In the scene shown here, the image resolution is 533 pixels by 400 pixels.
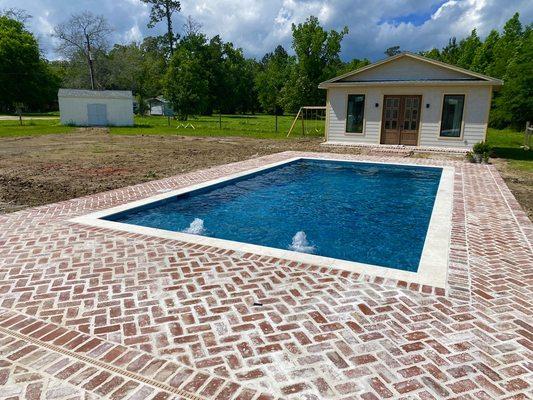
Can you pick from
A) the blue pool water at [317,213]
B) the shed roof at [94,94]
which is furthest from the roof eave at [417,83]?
the shed roof at [94,94]

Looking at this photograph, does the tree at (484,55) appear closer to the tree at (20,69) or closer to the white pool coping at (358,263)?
the white pool coping at (358,263)

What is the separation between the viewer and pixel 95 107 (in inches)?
1192

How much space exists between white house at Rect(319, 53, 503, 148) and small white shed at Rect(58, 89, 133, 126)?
1896 centimetres

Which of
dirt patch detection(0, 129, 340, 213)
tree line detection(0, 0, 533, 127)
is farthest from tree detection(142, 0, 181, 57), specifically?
dirt patch detection(0, 129, 340, 213)

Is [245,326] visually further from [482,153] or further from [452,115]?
[452,115]

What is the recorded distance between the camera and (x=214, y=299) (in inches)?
150

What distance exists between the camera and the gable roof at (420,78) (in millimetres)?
16359

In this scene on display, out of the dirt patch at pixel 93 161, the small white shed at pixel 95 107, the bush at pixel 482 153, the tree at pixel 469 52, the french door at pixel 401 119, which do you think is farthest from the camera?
the tree at pixel 469 52

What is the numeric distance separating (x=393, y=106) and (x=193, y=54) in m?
36.5

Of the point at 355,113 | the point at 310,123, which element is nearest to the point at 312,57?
the point at 310,123

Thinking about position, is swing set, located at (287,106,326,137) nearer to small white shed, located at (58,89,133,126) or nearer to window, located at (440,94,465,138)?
window, located at (440,94,465,138)

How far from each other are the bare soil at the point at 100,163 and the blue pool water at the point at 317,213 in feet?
7.31

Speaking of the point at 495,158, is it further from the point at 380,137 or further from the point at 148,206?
the point at 148,206

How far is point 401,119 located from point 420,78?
2.04 meters
